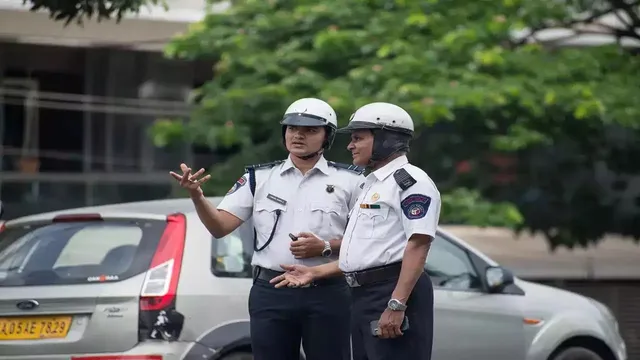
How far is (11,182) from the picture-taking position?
1545 cm

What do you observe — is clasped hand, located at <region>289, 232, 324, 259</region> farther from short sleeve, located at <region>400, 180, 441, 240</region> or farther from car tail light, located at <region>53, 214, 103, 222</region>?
car tail light, located at <region>53, 214, 103, 222</region>

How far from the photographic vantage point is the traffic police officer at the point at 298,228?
200 inches

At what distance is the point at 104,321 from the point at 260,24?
5837mm

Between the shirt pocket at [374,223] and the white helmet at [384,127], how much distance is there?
249 mm

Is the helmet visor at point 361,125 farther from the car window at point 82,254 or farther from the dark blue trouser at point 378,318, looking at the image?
the car window at point 82,254

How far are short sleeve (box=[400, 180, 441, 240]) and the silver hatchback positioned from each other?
1.84 metres

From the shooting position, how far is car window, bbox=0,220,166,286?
6281mm

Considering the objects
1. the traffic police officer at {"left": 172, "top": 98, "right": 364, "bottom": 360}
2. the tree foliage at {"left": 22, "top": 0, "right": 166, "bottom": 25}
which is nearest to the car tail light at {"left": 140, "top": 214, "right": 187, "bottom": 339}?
the traffic police officer at {"left": 172, "top": 98, "right": 364, "bottom": 360}

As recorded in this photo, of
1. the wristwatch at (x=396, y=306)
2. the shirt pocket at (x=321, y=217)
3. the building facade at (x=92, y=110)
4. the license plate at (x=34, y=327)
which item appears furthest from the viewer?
the building facade at (x=92, y=110)

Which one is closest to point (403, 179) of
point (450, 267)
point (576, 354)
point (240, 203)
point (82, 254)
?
point (240, 203)

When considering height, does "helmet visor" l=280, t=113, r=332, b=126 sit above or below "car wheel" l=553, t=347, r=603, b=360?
above

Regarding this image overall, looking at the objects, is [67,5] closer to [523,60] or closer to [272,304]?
[272,304]

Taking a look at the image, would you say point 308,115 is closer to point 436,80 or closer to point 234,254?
point 234,254

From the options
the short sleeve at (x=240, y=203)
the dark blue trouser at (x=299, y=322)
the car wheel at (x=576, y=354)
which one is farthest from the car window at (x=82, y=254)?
the car wheel at (x=576, y=354)
